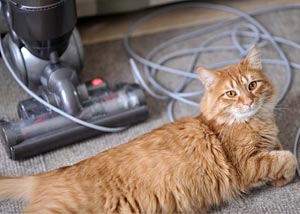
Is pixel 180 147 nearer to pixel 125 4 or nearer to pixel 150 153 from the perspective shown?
pixel 150 153

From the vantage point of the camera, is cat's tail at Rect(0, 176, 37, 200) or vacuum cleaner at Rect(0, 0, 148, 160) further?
vacuum cleaner at Rect(0, 0, 148, 160)

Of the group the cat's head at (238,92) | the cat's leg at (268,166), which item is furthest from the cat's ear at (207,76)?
the cat's leg at (268,166)

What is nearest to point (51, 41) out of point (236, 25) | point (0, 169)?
point (0, 169)

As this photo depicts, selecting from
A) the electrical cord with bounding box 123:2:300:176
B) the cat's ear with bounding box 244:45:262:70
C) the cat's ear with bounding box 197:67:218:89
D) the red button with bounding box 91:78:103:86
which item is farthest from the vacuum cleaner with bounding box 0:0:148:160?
the cat's ear with bounding box 244:45:262:70

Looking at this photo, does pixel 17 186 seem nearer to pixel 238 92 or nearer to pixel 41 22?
pixel 41 22

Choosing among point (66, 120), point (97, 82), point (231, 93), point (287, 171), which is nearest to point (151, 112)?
point (97, 82)

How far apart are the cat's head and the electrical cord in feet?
1.17

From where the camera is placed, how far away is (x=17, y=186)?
147cm

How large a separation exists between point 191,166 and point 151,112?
494mm

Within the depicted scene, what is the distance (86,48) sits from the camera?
7.16 feet

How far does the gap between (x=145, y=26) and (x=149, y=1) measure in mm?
122

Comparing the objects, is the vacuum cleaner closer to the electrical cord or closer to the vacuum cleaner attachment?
the vacuum cleaner attachment

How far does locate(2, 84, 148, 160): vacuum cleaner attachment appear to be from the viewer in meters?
1.67

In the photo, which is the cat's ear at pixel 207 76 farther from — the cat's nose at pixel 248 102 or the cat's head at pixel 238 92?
the cat's nose at pixel 248 102
